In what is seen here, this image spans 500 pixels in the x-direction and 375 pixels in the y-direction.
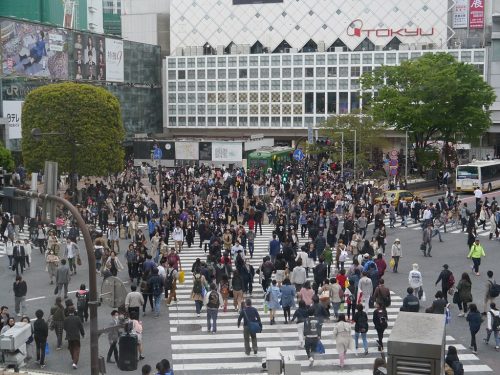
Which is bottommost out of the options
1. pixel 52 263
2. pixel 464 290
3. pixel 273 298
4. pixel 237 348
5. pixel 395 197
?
pixel 237 348

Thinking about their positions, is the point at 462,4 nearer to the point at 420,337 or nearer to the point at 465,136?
the point at 465,136

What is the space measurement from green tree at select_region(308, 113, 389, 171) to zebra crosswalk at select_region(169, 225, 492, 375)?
36.3 m

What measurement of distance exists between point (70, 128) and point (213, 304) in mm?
30521

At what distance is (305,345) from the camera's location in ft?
57.0

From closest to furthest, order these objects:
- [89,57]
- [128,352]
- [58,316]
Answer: [128,352] → [58,316] → [89,57]

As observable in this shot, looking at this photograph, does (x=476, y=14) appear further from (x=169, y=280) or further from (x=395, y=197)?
(x=169, y=280)

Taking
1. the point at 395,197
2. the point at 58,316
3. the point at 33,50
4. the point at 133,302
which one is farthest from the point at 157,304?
the point at 33,50

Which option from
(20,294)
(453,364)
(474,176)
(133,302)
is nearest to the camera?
(453,364)

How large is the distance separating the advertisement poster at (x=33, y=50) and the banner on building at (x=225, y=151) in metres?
15.8

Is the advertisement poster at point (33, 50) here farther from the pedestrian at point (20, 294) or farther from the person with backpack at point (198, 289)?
the person with backpack at point (198, 289)

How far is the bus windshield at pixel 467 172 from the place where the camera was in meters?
49.1

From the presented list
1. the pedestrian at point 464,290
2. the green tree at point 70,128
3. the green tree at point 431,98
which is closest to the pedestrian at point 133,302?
the pedestrian at point 464,290

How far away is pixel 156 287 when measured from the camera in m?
20.7

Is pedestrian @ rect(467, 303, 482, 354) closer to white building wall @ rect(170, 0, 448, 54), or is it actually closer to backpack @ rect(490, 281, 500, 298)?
backpack @ rect(490, 281, 500, 298)
